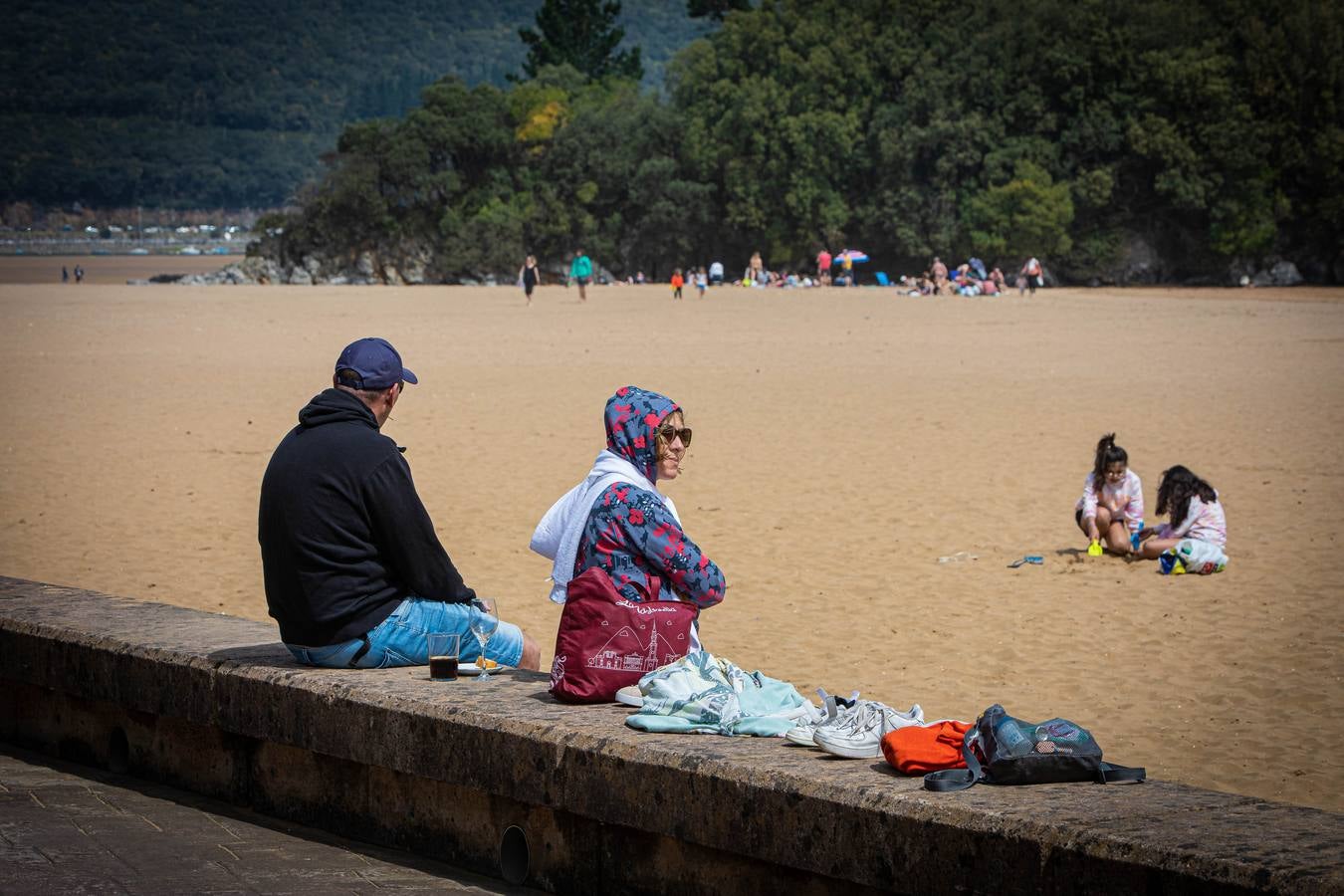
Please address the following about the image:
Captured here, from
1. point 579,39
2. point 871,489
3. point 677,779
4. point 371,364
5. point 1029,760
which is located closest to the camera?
point 1029,760

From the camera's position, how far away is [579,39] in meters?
111

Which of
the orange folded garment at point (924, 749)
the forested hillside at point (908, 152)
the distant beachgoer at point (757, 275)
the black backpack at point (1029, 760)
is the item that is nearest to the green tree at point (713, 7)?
the forested hillside at point (908, 152)

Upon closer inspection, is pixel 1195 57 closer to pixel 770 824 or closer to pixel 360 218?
pixel 360 218

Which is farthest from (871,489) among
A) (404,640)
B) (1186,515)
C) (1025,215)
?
(1025,215)

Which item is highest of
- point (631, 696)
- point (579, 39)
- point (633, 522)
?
point (579, 39)

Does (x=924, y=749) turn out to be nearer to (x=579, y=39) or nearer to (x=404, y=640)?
(x=404, y=640)

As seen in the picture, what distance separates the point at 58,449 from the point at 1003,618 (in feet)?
36.3

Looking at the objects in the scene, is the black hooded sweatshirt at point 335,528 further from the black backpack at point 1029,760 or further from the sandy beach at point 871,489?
the sandy beach at point 871,489

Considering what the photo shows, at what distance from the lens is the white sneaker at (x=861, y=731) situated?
4543mm

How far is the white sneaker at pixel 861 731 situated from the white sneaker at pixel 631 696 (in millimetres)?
649

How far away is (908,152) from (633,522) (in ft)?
227

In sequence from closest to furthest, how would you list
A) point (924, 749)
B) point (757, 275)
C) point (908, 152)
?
point (924, 749) → point (757, 275) → point (908, 152)

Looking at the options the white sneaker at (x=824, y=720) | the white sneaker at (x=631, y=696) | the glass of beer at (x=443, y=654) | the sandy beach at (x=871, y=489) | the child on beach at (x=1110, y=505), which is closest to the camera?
the white sneaker at (x=824, y=720)

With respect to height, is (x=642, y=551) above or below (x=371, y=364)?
below
